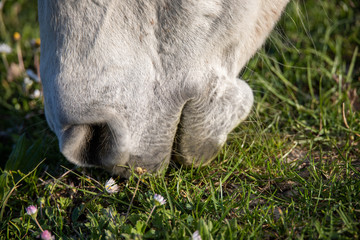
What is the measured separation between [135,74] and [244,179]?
75 cm

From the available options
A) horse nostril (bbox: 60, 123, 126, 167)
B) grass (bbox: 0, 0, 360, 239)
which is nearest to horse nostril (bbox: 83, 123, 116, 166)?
horse nostril (bbox: 60, 123, 126, 167)

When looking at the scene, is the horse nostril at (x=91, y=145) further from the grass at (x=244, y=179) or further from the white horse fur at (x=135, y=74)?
the grass at (x=244, y=179)

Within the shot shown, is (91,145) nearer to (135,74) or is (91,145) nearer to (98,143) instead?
(98,143)

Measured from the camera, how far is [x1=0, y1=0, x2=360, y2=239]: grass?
4.99ft

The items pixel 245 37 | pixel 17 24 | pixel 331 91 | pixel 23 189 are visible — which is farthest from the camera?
pixel 17 24

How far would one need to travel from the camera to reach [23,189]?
199 cm

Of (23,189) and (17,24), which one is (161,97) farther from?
(17,24)

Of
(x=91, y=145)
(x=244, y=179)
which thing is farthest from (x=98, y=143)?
(x=244, y=179)

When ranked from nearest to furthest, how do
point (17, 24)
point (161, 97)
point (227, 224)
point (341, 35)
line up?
point (227, 224), point (161, 97), point (341, 35), point (17, 24)

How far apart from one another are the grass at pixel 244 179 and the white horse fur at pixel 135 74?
0.23m

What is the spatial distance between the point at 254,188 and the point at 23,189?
1164mm

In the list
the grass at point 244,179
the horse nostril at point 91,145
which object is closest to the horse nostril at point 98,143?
the horse nostril at point 91,145

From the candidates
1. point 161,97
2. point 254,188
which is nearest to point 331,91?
point 254,188

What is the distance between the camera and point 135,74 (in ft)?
5.13
